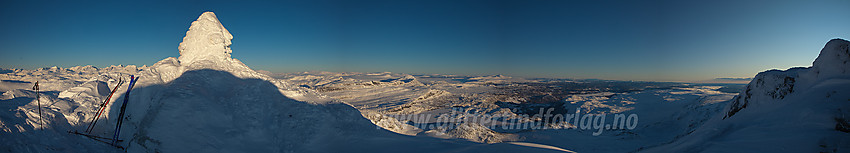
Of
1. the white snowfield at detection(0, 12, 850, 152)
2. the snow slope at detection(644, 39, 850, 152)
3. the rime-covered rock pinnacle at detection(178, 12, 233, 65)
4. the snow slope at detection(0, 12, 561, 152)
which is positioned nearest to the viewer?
the snow slope at detection(644, 39, 850, 152)

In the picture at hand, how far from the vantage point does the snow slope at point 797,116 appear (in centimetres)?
563

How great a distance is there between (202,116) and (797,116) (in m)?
17.3

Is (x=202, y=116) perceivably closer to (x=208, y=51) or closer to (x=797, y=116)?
(x=208, y=51)

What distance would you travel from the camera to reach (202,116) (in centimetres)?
967

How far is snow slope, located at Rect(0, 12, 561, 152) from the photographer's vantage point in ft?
23.9

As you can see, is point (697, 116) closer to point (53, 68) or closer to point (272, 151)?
point (272, 151)

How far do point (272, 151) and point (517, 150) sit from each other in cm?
830

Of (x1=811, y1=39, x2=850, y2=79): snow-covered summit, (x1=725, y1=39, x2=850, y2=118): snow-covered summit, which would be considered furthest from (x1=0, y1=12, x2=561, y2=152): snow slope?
(x1=811, y1=39, x2=850, y2=79): snow-covered summit

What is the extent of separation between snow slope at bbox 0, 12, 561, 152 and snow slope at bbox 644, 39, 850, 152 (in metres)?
4.78

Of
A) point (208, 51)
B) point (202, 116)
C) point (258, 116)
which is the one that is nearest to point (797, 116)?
point (258, 116)

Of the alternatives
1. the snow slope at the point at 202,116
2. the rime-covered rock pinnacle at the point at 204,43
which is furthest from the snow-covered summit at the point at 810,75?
the rime-covered rock pinnacle at the point at 204,43

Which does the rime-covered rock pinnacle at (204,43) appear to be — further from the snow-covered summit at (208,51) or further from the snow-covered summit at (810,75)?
the snow-covered summit at (810,75)

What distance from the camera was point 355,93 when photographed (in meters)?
63.1

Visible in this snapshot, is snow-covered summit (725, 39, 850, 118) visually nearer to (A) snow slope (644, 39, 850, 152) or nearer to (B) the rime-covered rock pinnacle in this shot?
(A) snow slope (644, 39, 850, 152)
